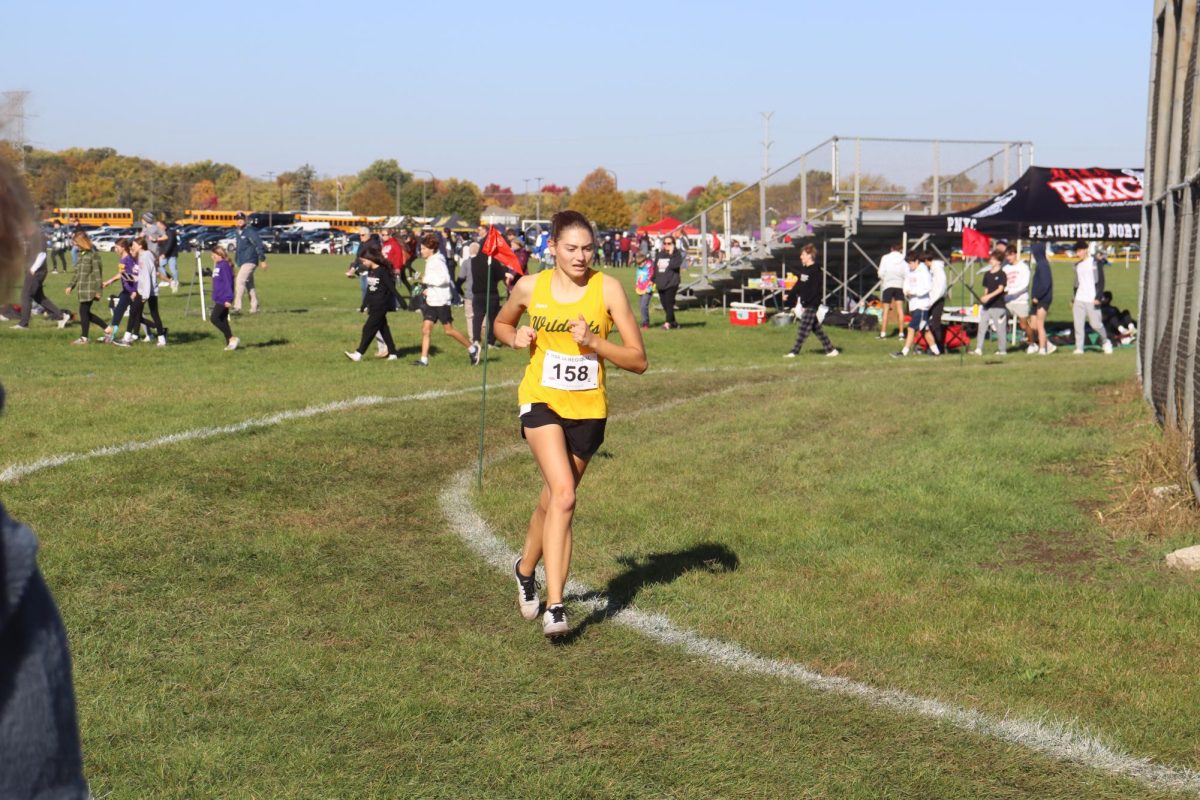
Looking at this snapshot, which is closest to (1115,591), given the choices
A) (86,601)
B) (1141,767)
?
(1141,767)

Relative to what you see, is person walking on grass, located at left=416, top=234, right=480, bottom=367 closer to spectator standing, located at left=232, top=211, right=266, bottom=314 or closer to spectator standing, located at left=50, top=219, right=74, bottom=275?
spectator standing, located at left=232, top=211, right=266, bottom=314

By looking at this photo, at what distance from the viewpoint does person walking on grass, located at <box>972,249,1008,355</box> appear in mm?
23484

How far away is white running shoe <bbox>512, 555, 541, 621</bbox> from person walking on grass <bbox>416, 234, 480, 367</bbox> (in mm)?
13482

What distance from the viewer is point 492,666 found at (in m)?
6.45

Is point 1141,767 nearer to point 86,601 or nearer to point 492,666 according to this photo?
point 492,666

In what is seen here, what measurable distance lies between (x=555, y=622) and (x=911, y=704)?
5.66 feet

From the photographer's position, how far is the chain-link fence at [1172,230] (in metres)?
10.8

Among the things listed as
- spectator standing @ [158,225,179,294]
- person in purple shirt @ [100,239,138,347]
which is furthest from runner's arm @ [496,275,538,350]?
spectator standing @ [158,225,179,294]

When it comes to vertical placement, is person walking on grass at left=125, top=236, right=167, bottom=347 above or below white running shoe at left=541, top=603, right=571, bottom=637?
above

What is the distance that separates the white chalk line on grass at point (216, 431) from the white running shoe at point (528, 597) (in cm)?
480

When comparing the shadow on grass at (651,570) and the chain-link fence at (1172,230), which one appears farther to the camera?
the chain-link fence at (1172,230)

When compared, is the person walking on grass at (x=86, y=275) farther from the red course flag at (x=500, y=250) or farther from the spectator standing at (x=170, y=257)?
the red course flag at (x=500, y=250)

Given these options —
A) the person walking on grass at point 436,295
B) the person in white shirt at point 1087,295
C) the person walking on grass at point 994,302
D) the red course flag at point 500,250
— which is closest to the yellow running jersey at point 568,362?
the red course flag at point 500,250

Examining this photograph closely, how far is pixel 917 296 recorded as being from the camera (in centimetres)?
2445
